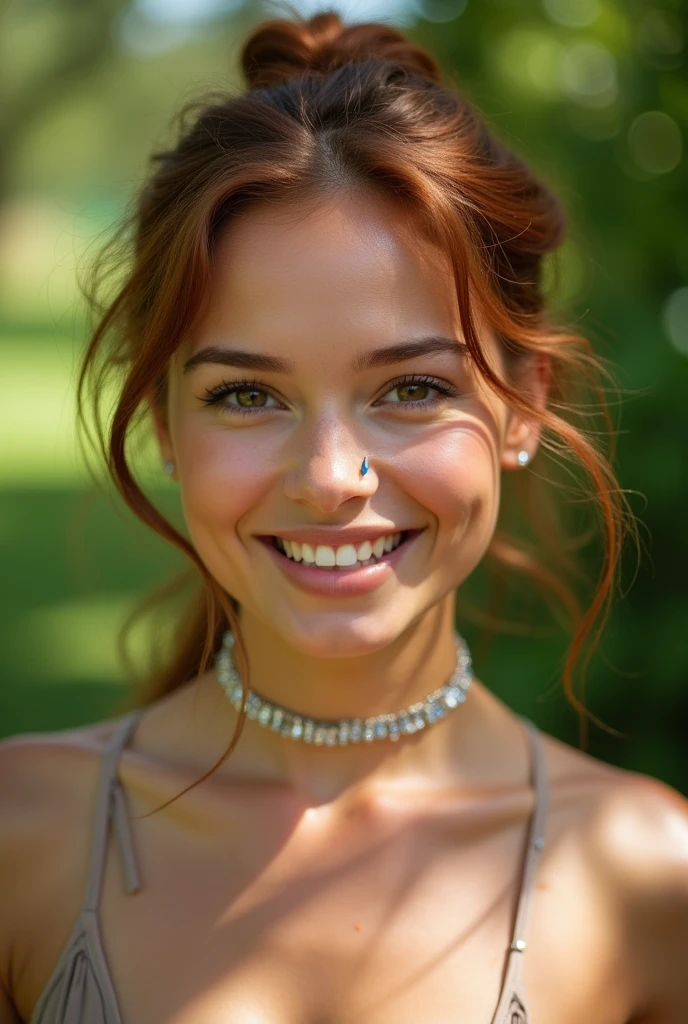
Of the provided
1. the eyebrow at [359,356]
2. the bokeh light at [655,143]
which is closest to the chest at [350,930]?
the eyebrow at [359,356]

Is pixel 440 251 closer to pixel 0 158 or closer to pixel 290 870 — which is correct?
pixel 290 870

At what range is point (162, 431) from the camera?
1909mm

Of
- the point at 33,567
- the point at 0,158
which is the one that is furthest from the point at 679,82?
the point at 0,158

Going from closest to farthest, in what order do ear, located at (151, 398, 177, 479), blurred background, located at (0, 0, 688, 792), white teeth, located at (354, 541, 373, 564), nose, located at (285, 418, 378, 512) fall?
1. nose, located at (285, 418, 378, 512)
2. white teeth, located at (354, 541, 373, 564)
3. ear, located at (151, 398, 177, 479)
4. blurred background, located at (0, 0, 688, 792)

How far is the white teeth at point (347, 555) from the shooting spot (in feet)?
5.48

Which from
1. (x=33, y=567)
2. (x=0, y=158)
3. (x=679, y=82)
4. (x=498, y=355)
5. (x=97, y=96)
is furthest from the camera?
(x=97, y=96)

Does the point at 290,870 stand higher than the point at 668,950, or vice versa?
the point at 290,870

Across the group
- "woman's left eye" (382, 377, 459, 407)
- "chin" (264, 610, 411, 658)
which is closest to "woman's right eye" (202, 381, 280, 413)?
"woman's left eye" (382, 377, 459, 407)

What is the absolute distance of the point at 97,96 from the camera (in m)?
9.45

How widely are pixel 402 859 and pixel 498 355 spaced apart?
762 mm

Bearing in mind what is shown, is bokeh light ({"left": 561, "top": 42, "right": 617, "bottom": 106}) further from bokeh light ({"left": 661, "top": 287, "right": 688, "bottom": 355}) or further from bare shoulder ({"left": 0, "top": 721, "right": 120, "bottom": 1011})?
bare shoulder ({"left": 0, "top": 721, "right": 120, "bottom": 1011})

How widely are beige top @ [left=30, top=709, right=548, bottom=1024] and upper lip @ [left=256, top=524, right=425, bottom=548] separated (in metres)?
0.52

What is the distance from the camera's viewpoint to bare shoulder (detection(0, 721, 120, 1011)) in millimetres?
1807

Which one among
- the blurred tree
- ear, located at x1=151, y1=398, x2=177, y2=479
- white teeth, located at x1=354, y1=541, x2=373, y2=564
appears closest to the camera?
white teeth, located at x1=354, y1=541, x2=373, y2=564
